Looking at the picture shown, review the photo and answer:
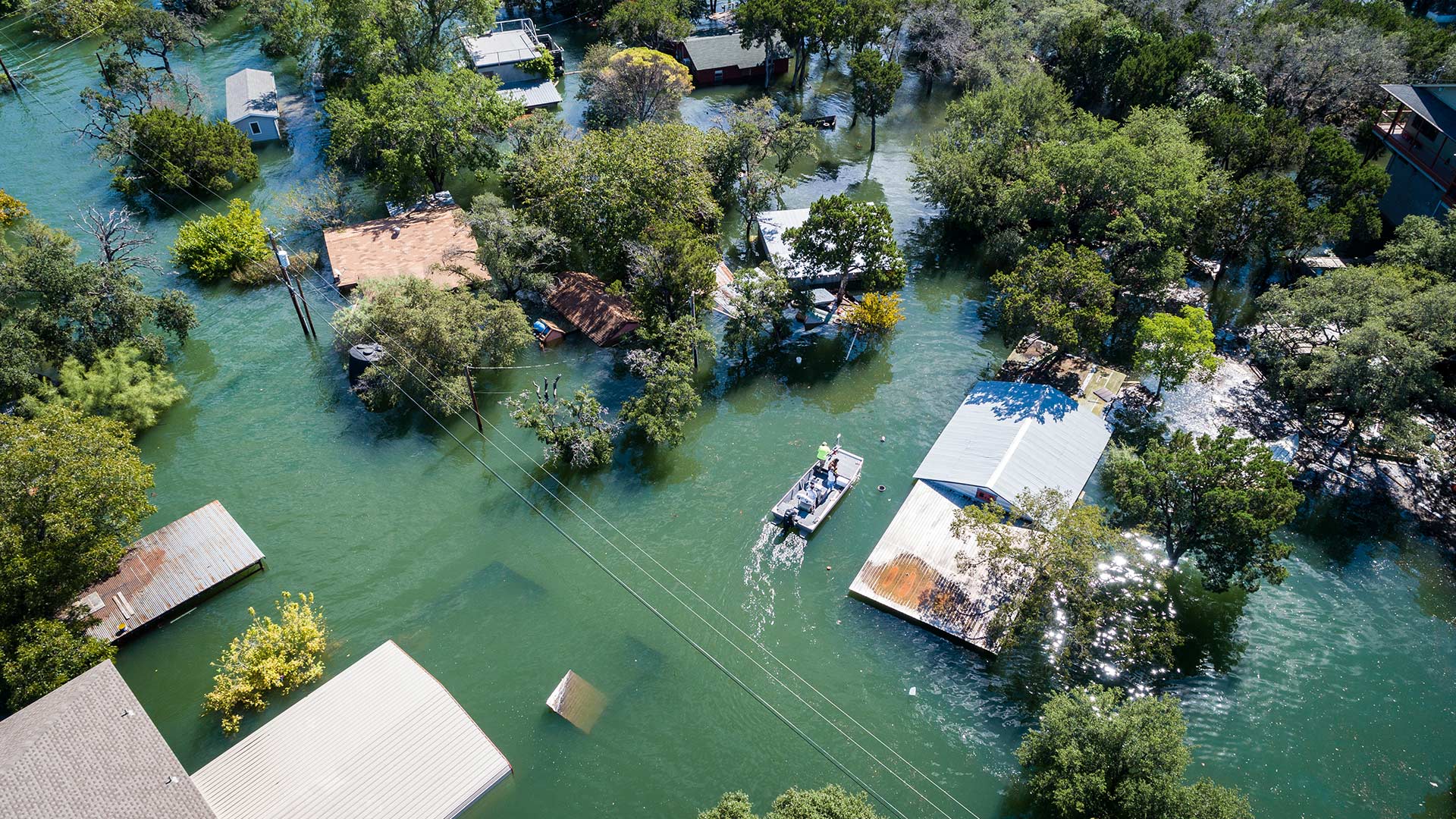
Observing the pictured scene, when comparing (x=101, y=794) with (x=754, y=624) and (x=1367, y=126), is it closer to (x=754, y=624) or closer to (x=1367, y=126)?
(x=754, y=624)

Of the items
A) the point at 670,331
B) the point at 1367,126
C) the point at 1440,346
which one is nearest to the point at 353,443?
the point at 670,331

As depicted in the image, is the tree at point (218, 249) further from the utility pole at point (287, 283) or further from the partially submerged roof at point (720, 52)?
the partially submerged roof at point (720, 52)

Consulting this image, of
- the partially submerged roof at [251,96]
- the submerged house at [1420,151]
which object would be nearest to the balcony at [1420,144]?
the submerged house at [1420,151]

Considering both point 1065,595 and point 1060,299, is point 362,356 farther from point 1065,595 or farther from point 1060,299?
point 1060,299

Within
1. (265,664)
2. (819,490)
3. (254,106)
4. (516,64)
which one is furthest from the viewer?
(516,64)

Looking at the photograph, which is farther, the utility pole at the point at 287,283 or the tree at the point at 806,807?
the utility pole at the point at 287,283

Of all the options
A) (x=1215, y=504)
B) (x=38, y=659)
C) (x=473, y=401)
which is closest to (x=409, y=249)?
(x=473, y=401)

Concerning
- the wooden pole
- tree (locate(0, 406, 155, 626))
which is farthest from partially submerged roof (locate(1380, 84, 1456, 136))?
tree (locate(0, 406, 155, 626))
